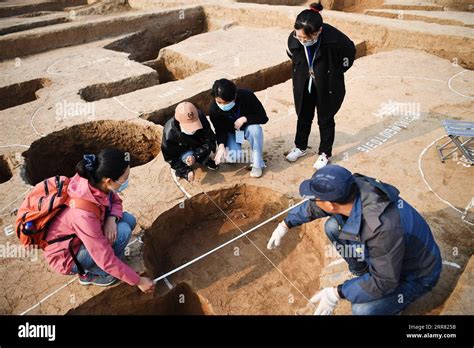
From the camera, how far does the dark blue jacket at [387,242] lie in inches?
87.8

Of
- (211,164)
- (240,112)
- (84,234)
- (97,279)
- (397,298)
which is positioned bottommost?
(97,279)

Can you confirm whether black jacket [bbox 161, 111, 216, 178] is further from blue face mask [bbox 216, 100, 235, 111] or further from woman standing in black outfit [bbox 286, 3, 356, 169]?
woman standing in black outfit [bbox 286, 3, 356, 169]

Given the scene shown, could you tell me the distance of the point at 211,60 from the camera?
8211 millimetres

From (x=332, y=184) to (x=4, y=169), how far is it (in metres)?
5.00

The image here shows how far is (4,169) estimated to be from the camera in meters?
5.11

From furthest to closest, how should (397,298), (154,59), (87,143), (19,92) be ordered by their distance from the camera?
(154,59), (19,92), (87,143), (397,298)

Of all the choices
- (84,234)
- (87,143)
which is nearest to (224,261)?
(84,234)

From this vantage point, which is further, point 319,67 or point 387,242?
point 319,67

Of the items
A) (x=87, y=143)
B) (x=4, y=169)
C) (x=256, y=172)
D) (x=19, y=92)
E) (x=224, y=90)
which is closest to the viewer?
(x=224, y=90)

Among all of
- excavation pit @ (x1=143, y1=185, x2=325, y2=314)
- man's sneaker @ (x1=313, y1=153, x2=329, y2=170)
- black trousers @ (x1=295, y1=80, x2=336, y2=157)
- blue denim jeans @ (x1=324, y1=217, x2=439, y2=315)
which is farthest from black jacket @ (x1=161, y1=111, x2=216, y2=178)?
blue denim jeans @ (x1=324, y1=217, x2=439, y2=315)

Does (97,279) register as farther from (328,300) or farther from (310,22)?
(310,22)

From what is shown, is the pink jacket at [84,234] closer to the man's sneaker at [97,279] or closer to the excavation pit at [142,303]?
the man's sneaker at [97,279]

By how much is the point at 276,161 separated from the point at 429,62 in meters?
4.77

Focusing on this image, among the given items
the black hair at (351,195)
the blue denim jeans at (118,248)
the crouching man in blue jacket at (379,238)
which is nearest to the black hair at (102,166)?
the blue denim jeans at (118,248)
